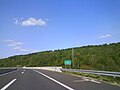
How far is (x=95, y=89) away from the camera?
1266 centimetres

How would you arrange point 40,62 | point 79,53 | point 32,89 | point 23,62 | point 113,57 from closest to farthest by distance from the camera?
point 32,89, point 113,57, point 79,53, point 40,62, point 23,62

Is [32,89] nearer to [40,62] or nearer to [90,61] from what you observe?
[90,61]

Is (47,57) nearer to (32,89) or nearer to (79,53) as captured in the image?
(79,53)

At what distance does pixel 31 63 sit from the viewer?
161250 mm

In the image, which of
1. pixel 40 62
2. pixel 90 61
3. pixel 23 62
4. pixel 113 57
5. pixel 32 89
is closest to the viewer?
pixel 32 89

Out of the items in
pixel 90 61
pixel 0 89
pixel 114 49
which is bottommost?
pixel 0 89

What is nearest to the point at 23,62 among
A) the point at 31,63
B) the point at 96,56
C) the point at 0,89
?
the point at 31,63

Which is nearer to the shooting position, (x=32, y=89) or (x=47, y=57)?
(x=32, y=89)

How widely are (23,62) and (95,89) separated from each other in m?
162

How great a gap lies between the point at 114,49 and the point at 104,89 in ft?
Result: 432

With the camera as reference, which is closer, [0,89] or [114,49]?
[0,89]

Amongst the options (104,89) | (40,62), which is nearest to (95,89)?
(104,89)

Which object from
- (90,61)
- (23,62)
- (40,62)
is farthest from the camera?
(23,62)

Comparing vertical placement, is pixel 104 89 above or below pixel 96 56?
below
